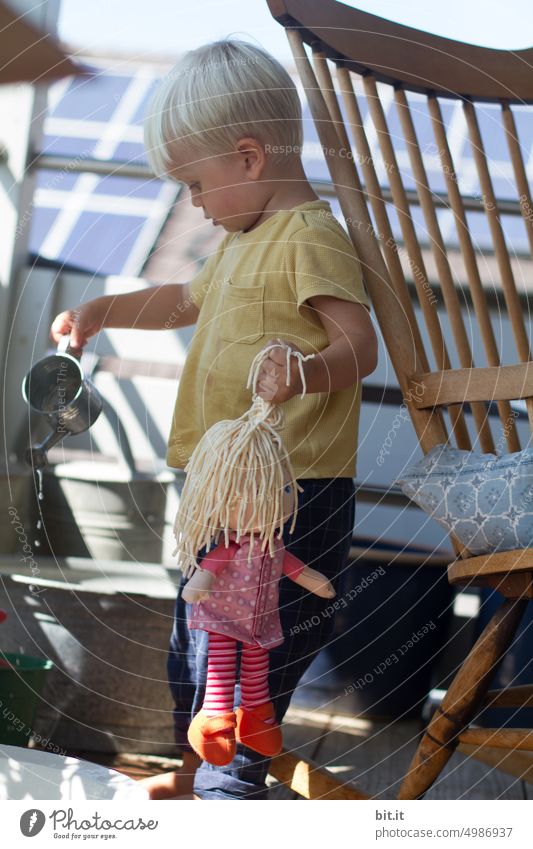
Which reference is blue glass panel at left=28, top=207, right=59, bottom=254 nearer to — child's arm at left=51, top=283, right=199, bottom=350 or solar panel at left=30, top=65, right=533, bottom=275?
solar panel at left=30, top=65, right=533, bottom=275

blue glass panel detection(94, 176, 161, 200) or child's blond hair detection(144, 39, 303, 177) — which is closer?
child's blond hair detection(144, 39, 303, 177)

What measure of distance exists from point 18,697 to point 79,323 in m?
0.41

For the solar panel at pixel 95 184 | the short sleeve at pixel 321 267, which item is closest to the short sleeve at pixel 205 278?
the short sleeve at pixel 321 267

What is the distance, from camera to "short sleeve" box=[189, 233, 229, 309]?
842 mm

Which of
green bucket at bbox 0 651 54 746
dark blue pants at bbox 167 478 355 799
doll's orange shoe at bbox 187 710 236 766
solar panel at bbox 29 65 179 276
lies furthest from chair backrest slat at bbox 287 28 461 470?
green bucket at bbox 0 651 54 746

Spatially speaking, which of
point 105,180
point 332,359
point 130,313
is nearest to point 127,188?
point 105,180

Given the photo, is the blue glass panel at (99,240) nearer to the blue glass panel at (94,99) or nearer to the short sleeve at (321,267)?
the blue glass panel at (94,99)

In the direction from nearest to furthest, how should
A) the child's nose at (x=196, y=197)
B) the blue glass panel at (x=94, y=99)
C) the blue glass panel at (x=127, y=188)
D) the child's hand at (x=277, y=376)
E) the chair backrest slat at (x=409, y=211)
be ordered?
the child's hand at (x=277, y=376) < the child's nose at (x=196, y=197) < the chair backrest slat at (x=409, y=211) < the blue glass panel at (x=94, y=99) < the blue glass panel at (x=127, y=188)

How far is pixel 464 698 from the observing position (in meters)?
0.81

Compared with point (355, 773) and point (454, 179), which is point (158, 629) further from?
point (454, 179)

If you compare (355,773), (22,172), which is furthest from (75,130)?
(355,773)

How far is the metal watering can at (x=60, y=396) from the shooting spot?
0.82 metres

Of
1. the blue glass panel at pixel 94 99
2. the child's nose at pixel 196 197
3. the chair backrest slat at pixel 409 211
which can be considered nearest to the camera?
the child's nose at pixel 196 197

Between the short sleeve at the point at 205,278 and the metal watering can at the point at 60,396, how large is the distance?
12cm
